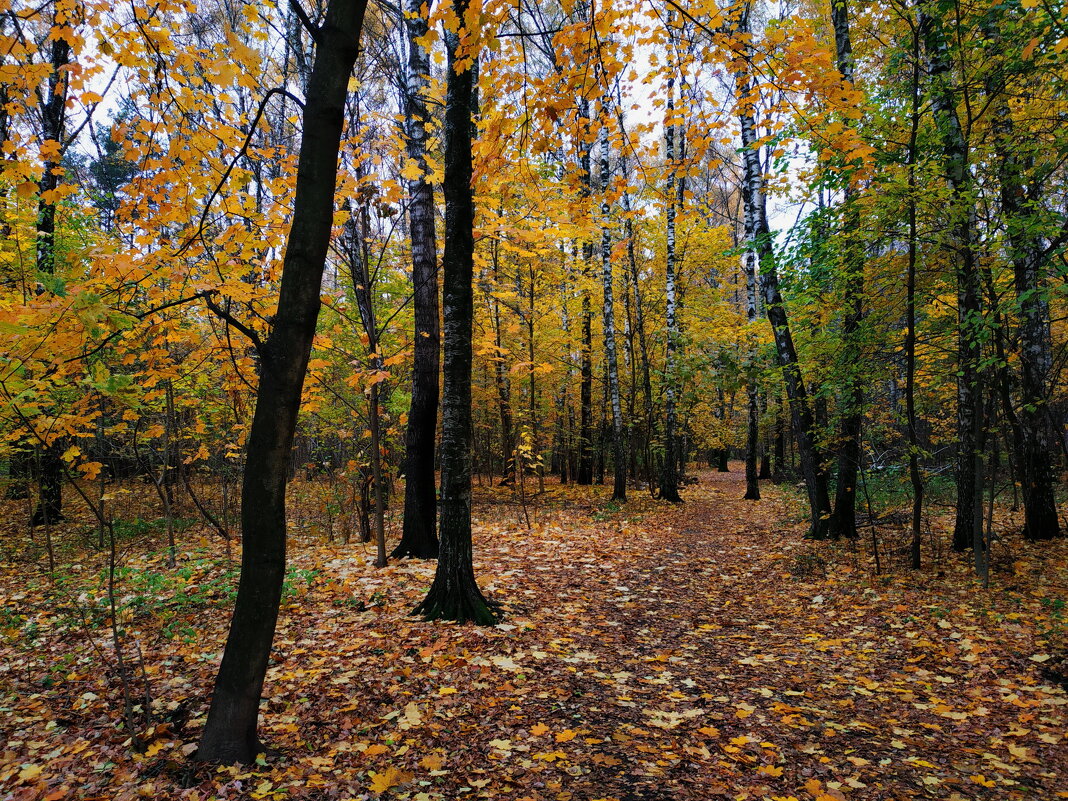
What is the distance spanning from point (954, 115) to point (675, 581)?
6.22 metres

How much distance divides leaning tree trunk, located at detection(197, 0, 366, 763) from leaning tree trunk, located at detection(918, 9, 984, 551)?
5.34m

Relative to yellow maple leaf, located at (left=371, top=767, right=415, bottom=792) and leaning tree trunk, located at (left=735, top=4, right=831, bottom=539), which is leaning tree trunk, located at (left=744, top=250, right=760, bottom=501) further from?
yellow maple leaf, located at (left=371, top=767, right=415, bottom=792)

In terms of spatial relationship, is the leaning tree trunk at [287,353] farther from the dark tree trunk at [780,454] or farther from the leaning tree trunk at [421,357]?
the dark tree trunk at [780,454]

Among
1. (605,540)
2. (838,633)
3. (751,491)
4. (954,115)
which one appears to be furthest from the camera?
(751,491)

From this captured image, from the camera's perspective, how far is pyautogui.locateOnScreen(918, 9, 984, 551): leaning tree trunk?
192 inches

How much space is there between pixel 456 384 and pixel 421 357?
2021 millimetres

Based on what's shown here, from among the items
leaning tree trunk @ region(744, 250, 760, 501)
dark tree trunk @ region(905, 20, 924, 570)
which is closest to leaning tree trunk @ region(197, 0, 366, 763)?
dark tree trunk @ region(905, 20, 924, 570)

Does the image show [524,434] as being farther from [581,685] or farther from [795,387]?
[581,685]

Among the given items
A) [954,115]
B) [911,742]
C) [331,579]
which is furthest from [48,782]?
[954,115]

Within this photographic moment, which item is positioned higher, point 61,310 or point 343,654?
point 61,310

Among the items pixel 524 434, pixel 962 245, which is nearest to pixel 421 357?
pixel 524 434

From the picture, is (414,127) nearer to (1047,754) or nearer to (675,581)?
(675,581)

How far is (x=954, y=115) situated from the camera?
5477 mm

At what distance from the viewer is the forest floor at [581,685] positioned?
2621 mm
